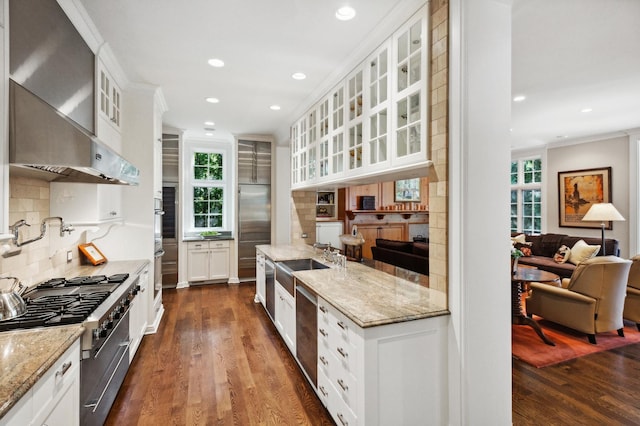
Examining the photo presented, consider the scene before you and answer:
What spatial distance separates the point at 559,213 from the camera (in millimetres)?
6637

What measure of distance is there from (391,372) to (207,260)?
4.74 meters

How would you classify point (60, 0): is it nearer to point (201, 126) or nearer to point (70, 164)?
point (70, 164)

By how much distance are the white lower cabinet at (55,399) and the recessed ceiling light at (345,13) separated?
7.94 feet

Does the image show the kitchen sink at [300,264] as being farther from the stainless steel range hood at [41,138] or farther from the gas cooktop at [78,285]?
the stainless steel range hood at [41,138]

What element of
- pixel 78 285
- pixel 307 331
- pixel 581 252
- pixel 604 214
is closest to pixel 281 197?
pixel 307 331

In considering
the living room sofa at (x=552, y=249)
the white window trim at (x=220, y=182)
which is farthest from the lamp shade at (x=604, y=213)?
the white window trim at (x=220, y=182)

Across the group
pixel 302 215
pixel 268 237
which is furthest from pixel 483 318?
pixel 268 237

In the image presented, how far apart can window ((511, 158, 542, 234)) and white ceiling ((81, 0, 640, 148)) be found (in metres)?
3.16

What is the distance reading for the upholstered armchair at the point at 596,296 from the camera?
10.6 ft

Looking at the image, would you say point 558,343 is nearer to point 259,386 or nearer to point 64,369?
point 259,386

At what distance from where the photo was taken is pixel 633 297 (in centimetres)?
367

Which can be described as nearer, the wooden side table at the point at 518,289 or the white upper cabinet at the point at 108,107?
the white upper cabinet at the point at 108,107

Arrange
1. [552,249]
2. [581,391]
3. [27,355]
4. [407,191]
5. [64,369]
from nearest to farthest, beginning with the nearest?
[27,355] < [64,369] < [581,391] < [552,249] < [407,191]

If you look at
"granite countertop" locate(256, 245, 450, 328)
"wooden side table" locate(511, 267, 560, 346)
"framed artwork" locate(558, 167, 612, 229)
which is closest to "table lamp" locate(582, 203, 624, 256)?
"framed artwork" locate(558, 167, 612, 229)
